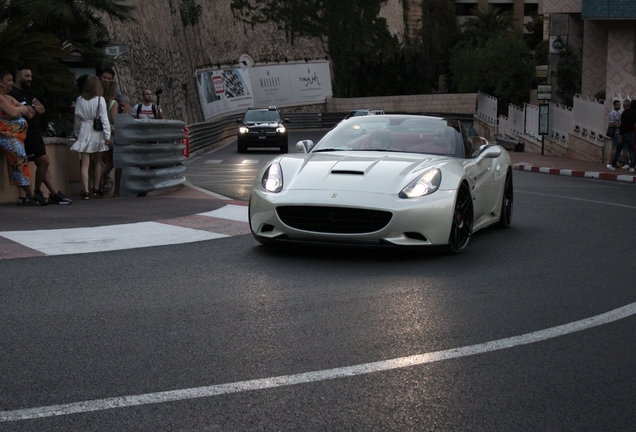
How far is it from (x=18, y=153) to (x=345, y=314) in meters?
6.83

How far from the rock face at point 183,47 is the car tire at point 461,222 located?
77.7 feet

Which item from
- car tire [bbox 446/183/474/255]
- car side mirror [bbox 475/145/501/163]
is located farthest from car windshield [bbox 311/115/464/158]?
car tire [bbox 446/183/474/255]

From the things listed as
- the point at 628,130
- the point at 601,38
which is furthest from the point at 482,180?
the point at 601,38

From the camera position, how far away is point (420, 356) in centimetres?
476

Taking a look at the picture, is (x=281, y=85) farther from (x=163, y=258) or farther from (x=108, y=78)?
(x=163, y=258)

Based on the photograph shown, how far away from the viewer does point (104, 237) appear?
28.6 ft

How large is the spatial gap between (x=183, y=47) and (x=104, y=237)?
44566mm

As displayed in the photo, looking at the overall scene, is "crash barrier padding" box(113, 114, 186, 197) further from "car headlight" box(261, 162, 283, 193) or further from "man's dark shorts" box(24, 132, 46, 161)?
"car headlight" box(261, 162, 283, 193)

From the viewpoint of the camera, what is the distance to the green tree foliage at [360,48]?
6956 centimetres

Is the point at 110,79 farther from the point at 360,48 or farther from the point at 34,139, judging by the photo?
the point at 360,48

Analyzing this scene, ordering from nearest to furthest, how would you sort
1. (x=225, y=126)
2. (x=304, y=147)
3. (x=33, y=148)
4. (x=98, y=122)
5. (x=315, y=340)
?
(x=315, y=340), (x=304, y=147), (x=33, y=148), (x=98, y=122), (x=225, y=126)

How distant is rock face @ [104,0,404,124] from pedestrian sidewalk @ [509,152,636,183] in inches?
524

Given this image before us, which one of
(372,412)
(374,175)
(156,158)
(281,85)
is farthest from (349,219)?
(281,85)

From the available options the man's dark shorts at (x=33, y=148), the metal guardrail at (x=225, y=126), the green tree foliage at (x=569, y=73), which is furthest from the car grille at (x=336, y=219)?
the green tree foliage at (x=569, y=73)
